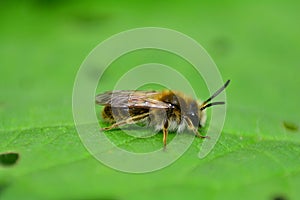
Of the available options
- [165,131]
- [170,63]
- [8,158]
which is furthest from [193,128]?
[170,63]

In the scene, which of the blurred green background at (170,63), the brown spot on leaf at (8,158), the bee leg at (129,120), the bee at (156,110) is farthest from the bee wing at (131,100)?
the brown spot on leaf at (8,158)

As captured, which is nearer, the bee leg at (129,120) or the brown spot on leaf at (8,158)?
the brown spot on leaf at (8,158)

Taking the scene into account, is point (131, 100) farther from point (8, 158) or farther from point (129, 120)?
point (8, 158)

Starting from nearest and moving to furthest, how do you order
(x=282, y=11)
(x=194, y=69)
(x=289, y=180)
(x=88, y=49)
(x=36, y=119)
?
(x=289, y=180)
(x=36, y=119)
(x=194, y=69)
(x=88, y=49)
(x=282, y=11)

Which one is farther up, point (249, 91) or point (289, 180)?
point (289, 180)

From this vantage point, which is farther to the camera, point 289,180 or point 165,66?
point 165,66

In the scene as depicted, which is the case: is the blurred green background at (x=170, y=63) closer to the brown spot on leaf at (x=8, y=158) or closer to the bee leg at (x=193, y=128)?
the brown spot on leaf at (x=8, y=158)

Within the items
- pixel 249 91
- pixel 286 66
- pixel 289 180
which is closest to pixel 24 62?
pixel 249 91

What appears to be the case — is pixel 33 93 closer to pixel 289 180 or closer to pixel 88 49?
pixel 88 49
